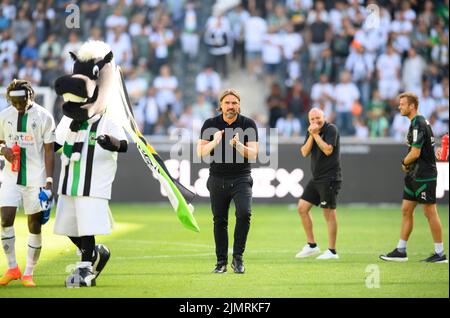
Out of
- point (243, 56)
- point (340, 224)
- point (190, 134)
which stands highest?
point (243, 56)

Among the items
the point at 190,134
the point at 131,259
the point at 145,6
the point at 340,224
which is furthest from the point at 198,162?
the point at 131,259

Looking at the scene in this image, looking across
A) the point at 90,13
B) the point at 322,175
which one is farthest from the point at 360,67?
the point at 322,175

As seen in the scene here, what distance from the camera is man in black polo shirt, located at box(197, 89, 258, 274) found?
11.1 meters

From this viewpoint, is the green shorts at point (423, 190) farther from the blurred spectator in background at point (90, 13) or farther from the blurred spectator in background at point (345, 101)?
the blurred spectator in background at point (90, 13)

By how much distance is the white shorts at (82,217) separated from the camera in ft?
32.1

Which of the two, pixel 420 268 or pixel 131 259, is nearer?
pixel 420 268

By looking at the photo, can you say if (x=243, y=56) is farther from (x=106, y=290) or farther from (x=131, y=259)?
(x=106, y=290)

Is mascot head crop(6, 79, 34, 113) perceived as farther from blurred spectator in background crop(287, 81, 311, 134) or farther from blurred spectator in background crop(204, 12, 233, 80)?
blurred spectator in background crop(204, 12, 233, 80)

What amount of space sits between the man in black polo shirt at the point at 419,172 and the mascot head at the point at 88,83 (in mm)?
4280

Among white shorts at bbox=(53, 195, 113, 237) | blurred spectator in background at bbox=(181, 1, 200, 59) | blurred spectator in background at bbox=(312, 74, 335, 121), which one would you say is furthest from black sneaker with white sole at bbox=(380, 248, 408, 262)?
blurred spectator in background at bbox=(181, 1, 200, 59)

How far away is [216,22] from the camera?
82.4 feet

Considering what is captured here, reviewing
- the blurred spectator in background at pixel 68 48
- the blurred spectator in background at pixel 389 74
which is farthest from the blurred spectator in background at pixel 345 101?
Result: the blurred spectator in background at pixel 68 48

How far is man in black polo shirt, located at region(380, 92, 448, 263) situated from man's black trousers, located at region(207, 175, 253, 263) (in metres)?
2.59
